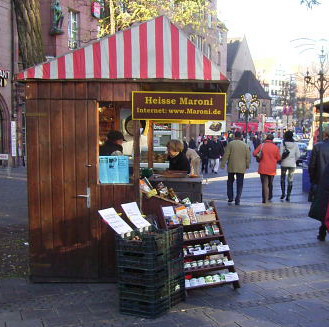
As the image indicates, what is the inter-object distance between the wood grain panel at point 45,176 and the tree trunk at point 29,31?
297 centimetres

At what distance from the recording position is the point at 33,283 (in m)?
5.59

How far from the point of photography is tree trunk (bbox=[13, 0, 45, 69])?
7.91 meters

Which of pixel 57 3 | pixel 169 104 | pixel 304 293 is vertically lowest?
pixel 304 293

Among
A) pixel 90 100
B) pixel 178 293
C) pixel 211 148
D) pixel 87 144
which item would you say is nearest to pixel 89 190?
pixel 87 144

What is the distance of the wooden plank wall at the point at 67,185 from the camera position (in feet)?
17.8

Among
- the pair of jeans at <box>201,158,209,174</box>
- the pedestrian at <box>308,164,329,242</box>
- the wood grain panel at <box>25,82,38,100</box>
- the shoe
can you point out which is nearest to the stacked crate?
the wood grain panel at <box>25,82,38,100</box>

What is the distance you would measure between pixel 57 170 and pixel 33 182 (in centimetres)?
31

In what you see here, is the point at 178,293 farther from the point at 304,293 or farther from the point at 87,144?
the point at 87,144

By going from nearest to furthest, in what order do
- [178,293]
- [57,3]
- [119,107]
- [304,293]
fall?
[178,293], [304,293], [119,107], [57,3]

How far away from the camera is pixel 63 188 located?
550 centimetres

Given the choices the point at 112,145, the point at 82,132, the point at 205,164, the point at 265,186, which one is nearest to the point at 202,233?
the point at 82,132

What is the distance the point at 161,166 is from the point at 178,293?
5.15 metres

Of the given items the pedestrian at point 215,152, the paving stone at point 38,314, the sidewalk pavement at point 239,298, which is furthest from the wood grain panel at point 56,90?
the pedestrian at point 215,152

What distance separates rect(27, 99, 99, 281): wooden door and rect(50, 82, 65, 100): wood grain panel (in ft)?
0.18
